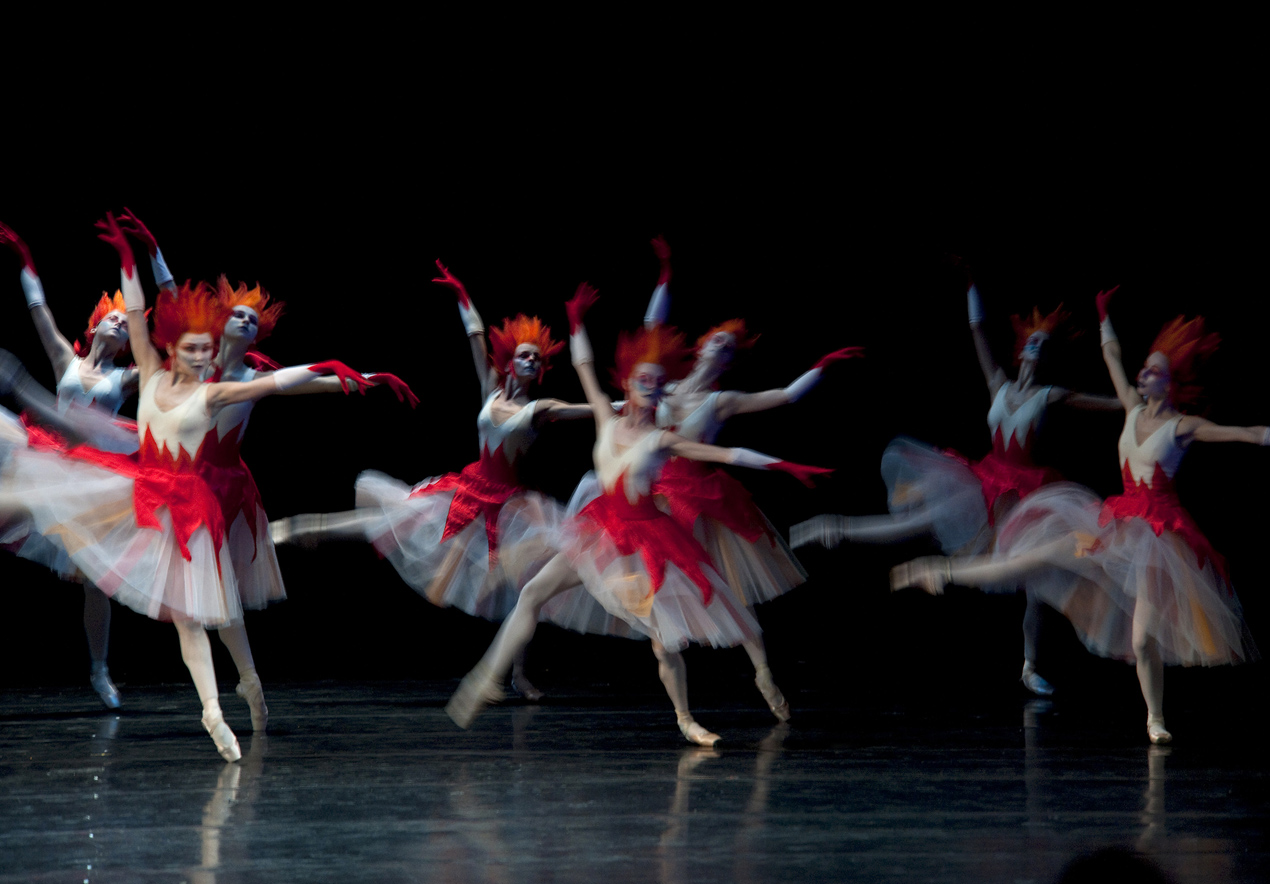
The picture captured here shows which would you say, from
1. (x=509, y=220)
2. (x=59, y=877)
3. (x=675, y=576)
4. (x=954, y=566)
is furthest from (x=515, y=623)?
(x=509, y=220)

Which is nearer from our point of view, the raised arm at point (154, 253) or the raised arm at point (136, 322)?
the raised arm at point (136, 322)

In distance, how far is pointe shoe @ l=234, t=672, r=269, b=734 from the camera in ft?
12.0

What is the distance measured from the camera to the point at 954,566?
4102 mm

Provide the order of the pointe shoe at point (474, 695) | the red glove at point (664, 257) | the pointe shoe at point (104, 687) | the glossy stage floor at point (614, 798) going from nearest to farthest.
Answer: the glossy stage floor at point (614, 798), the pointe shoe at point (474, 695), the pointe shoe at point (104, 687), the red glove at point (664, 257)

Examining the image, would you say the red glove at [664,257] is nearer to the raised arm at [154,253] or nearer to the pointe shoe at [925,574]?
the pointe shoe at [925,574]

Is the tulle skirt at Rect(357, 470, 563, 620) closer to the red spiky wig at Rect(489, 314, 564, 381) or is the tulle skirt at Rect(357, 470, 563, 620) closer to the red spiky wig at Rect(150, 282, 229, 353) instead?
the red spiky wig at Rect(489, 314, 564, 381)

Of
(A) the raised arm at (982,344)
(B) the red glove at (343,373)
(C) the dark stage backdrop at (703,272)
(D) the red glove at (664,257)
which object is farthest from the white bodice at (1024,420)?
(B) the red glove at (343,373)

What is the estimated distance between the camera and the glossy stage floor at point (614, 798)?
2.20 meters

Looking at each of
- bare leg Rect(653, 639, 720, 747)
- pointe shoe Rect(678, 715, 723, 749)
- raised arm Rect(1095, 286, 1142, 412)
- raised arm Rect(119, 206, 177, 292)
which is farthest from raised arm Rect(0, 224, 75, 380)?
raised arm Rect(1095, 286, 1142, 412)

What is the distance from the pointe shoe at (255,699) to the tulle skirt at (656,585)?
91cm

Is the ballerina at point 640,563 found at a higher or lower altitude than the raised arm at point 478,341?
lower

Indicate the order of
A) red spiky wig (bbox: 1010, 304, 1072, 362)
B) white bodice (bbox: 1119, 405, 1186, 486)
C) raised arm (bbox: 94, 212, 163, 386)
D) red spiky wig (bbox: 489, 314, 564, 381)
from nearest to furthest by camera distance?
raised arm (bbox: 94, 212, 163, 386) < white bodice (bbox: 1119, 405, 1186, 486) < red spiky wig (bbox: 489, 314, 564, 381) < red spiky wig (bbox: 1010, 304, 1072, 362)

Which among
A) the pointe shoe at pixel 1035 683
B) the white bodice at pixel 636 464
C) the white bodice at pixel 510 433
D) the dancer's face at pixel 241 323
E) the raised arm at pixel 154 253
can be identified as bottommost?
the pointe shoe at pixel 1035 683

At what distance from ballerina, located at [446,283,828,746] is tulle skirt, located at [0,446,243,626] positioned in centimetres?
73
